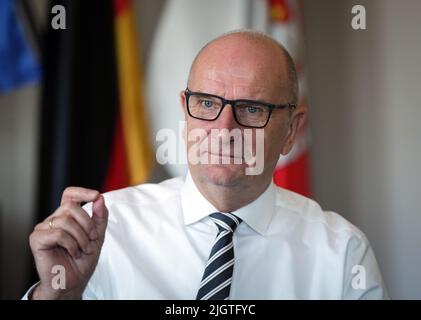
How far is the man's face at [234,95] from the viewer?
620 millimetres

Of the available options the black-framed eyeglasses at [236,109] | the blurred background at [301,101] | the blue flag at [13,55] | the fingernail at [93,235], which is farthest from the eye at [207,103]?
the blue flag at [13,55]

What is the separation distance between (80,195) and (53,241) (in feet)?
0.21

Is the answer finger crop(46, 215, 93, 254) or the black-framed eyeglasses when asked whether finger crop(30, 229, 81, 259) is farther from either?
the black-framed eyeglasses

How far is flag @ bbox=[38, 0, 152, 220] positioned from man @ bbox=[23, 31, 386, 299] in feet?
0.74

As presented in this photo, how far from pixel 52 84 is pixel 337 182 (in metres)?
0.60

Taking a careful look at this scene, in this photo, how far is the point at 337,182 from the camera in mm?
803

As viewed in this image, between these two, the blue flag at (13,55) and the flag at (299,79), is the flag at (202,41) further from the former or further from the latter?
the blue flag at (13,55)

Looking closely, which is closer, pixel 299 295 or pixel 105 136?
pixel 299 295

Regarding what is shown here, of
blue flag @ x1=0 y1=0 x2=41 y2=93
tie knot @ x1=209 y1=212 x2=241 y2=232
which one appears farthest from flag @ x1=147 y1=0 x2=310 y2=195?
blue flag @ x1=0 y1=0 x2=41 y2=93

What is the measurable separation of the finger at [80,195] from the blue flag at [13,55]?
656 mm

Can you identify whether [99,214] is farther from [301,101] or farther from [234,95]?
[301,101]

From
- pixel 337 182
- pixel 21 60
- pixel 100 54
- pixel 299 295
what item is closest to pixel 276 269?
pixel 299 295
